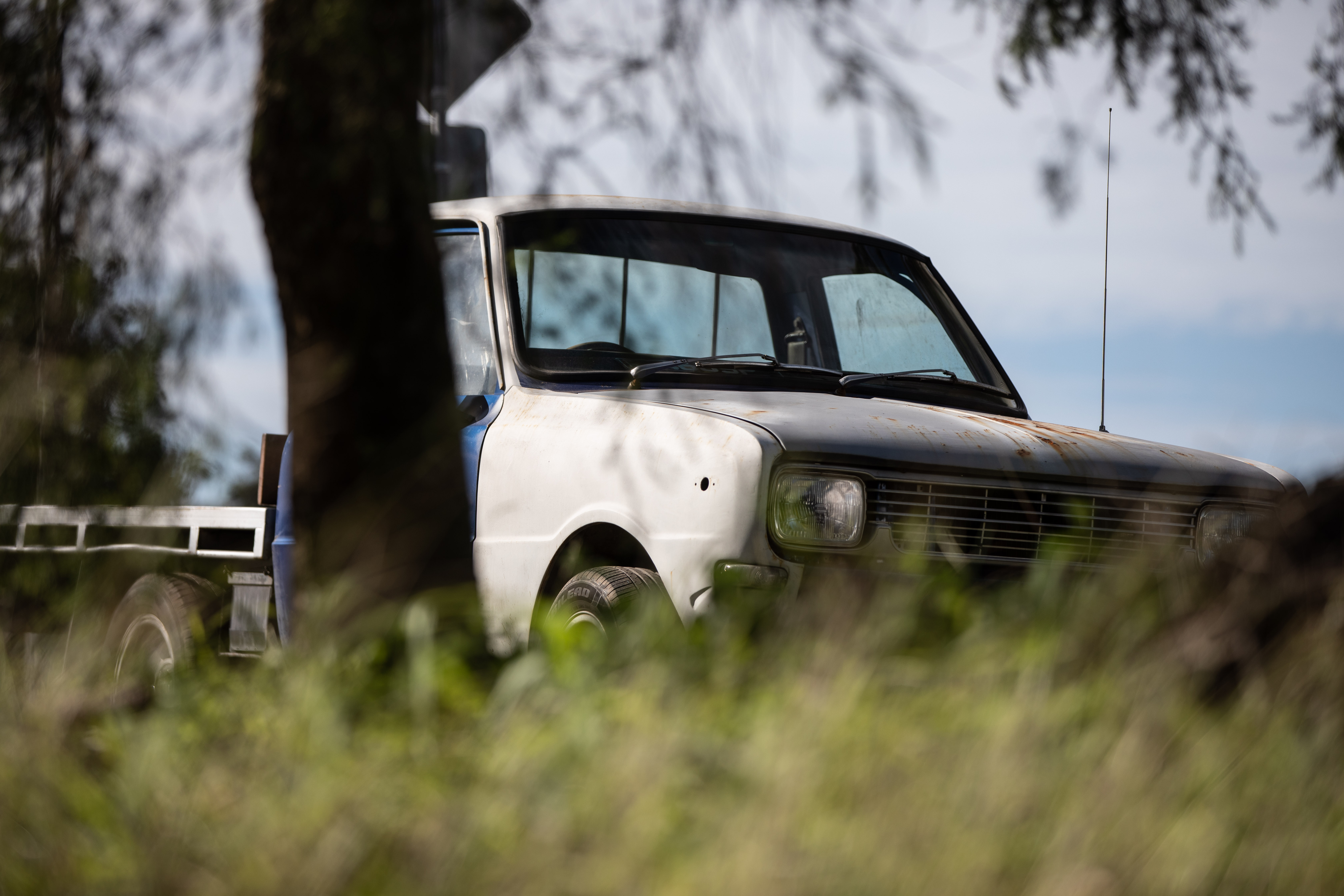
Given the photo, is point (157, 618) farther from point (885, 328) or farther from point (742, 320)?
point (885, 328)

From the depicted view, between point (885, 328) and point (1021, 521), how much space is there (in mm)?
1660

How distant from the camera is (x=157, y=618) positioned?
566 cm

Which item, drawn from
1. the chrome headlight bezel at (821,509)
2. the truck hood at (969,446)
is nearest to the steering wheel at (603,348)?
the truck hood at (969,446)

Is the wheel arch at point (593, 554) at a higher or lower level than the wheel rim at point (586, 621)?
higher

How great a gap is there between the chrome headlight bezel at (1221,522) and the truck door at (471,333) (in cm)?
238

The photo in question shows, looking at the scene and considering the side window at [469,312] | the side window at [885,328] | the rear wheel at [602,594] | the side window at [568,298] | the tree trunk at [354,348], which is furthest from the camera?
the side window at [885,328]

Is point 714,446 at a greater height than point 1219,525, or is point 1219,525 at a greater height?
point 714,446

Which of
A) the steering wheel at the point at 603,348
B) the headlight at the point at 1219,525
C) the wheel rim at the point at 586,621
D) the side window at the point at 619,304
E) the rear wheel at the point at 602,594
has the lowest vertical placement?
the wheel rim at the point at 586,621

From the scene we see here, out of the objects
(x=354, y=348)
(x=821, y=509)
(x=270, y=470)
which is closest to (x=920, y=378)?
(x=821, y=509)

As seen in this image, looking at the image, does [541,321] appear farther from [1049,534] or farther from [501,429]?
[1049,534]

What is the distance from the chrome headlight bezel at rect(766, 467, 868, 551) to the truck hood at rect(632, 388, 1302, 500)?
7 centimetres

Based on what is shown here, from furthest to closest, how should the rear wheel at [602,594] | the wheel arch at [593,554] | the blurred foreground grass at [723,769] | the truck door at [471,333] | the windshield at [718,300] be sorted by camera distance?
the truck door at [471,333] → the windshield at [718,300] → the wheel arch at [593,554] → the rear wheel at [602,594] → the blurred foreground grass at [723,769]

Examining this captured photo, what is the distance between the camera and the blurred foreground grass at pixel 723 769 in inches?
78.3

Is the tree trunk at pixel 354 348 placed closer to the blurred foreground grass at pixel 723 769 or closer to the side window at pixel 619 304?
the side window at pixel 619 304
